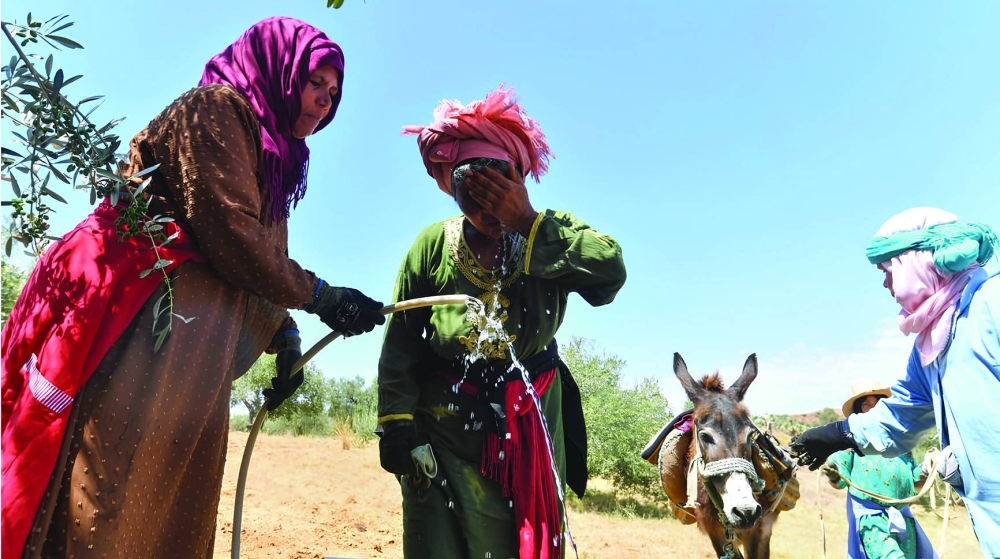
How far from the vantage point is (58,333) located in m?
1.77

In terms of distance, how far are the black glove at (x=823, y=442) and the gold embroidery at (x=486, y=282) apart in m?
2.05

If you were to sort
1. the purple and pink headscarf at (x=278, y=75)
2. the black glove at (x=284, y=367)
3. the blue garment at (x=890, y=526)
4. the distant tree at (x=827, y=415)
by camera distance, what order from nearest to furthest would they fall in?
1. the purple and pink headscarf at (x=278, y=75)
2. the black glove at (x=284, y=367)
3. the blue garment at (x=890, y=526)
4. the distant tree at (x=827, y=415)

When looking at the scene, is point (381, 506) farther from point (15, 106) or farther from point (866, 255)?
point (15, 106)

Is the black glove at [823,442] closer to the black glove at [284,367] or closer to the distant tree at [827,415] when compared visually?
the black glove at [284,367]

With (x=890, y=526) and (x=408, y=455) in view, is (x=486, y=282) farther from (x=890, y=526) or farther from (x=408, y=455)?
(x=890, y=526)

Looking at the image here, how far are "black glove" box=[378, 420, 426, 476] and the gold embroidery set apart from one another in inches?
17.9

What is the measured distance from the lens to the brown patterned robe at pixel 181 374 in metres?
1.74

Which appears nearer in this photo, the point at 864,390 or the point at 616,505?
the point at 864,390

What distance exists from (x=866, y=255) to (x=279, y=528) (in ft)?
21.5

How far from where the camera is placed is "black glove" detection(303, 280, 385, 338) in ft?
7.98

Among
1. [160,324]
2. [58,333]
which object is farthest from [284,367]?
[58,333]

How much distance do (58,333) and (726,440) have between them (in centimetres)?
464

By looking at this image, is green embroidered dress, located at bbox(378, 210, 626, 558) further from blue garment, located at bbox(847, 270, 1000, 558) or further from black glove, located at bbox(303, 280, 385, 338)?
blue garment, located at bbox(847, 270, 1000, 558)

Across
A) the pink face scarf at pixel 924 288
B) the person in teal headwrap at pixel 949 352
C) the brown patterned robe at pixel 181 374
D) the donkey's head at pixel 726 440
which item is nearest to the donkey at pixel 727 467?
the donkey's head at pixel 726 440
